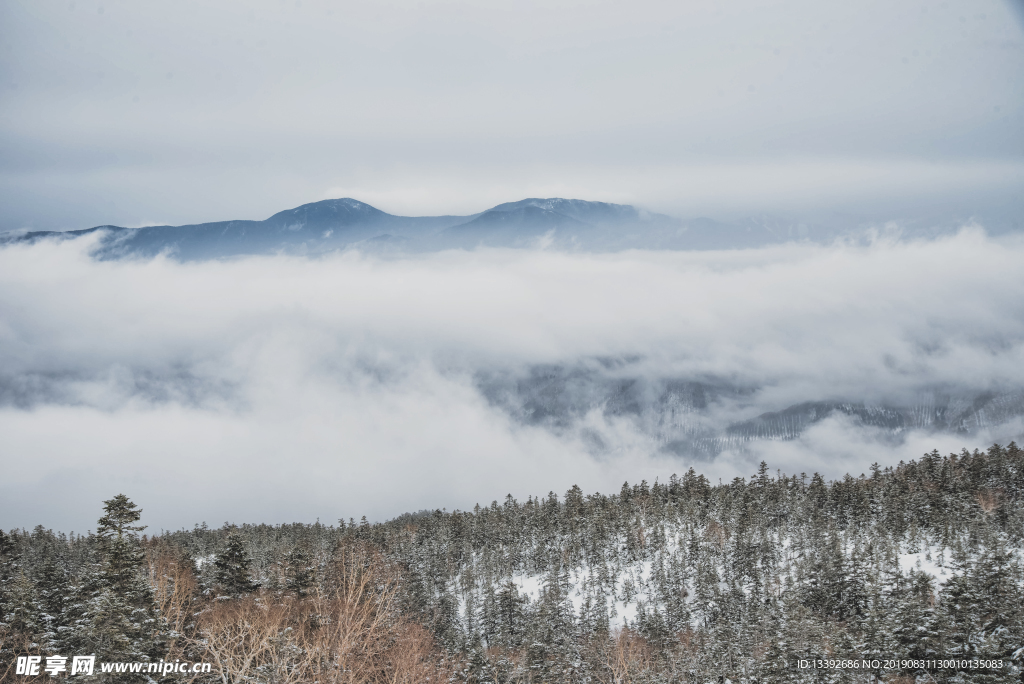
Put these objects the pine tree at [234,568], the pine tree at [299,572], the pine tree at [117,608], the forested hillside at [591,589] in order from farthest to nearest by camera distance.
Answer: the pine tree at [234,568] < the pine tree at [299,572] < the forested hillside at [591,589] < the pine tree at [117,608]

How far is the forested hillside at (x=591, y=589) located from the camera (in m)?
42.5

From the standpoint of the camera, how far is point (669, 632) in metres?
110

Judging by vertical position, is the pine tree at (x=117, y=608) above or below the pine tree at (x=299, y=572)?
above

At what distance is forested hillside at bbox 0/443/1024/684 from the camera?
139ft

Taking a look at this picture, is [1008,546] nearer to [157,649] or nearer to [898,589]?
[898,589]

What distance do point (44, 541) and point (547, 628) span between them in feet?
466

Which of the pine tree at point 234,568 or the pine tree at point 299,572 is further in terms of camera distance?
the pine tree at point 234,568

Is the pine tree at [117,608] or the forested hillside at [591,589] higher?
the pine tree at [117,608]

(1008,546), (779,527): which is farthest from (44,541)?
(1008,546)

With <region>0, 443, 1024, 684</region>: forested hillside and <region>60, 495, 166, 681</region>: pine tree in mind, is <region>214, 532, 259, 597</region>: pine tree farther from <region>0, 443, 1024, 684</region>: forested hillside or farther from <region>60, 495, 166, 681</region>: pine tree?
<region>60, 495, 166, 681</region>: pine tree

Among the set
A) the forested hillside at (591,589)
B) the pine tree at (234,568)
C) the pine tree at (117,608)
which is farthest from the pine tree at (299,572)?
the pine tree at (117,608)

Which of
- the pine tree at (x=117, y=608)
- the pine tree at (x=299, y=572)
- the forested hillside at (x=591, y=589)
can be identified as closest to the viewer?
the pine tree at (x=117, y=608)

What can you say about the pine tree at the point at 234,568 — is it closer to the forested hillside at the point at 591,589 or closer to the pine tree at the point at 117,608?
the forested hillside at the point at 591,589

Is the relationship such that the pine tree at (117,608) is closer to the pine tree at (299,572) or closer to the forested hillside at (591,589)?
the forested hillside at (591,589)
